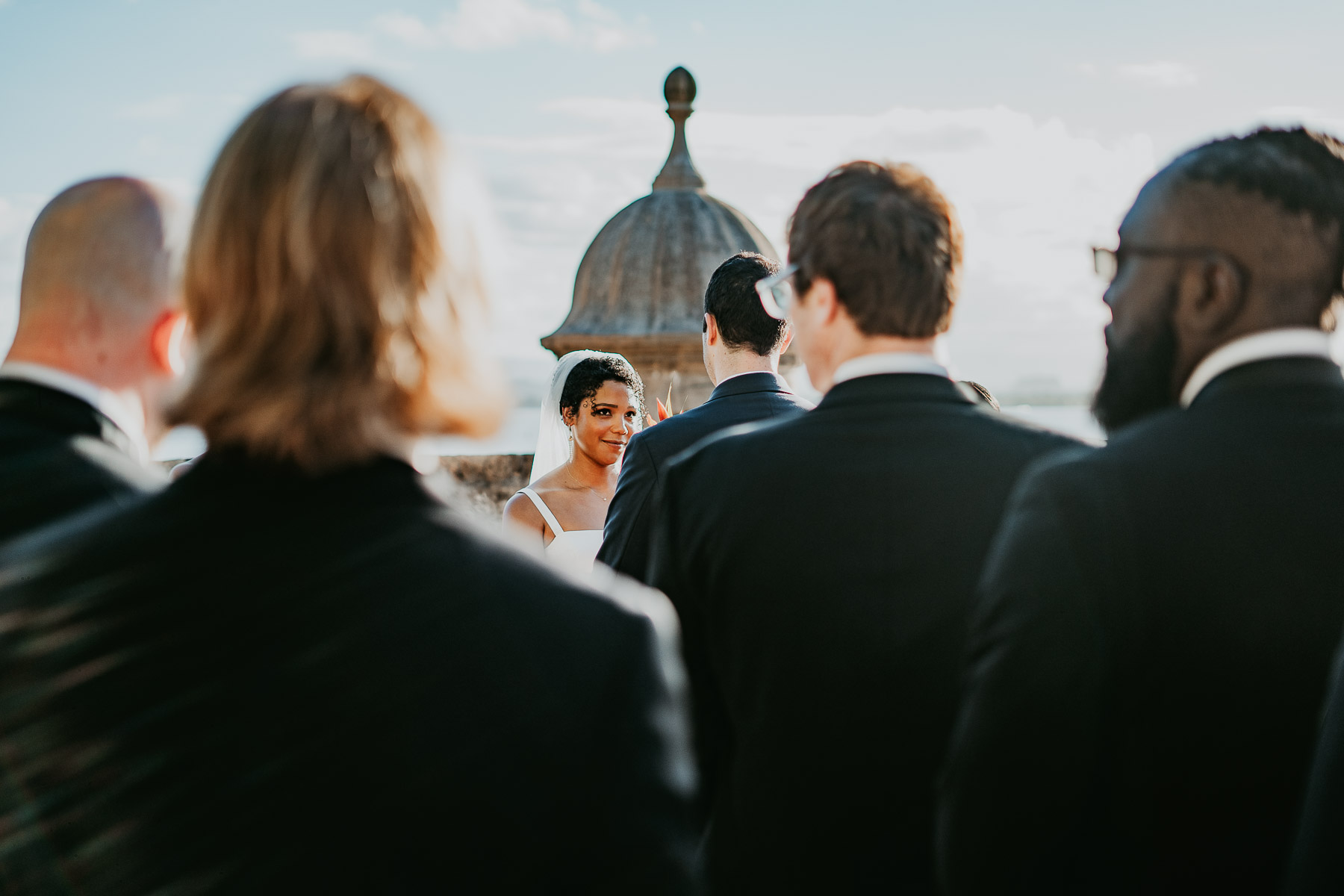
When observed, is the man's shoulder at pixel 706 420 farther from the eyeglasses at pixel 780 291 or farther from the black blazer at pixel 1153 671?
the black blazer at pixel 1153 671

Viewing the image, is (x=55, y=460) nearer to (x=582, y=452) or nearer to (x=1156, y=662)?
(x=1156, y=662)

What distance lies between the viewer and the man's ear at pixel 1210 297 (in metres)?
2.01

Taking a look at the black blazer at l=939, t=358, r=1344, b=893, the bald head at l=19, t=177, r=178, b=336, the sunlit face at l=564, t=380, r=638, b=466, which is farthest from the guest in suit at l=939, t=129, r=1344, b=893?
the sunlit face at l=564, t=380, r=638, b=466

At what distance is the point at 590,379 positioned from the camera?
5160 millimetres

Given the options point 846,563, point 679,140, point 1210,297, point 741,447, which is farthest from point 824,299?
point 679,140

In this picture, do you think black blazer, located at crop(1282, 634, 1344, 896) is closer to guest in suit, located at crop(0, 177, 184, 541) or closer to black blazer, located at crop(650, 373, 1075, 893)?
black blazer, located at crop(650, 373, 1075, 893)

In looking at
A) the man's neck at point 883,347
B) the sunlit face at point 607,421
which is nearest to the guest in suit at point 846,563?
the man's neck at point 883,347

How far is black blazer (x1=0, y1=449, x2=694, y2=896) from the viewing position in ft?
4.26

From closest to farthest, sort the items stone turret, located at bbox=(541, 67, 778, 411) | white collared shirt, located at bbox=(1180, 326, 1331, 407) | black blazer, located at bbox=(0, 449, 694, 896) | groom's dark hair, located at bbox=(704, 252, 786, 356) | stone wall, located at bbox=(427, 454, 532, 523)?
black blazer, located at bbox=(0, 449, 694, 896)
white collared shirt, located at bbox=(1180, 326, 1331, 407)
groom's dark hair, located at bbox=(704, 252, 786, 356)
stone wall, located at bbox=(427, 454, 532, 523)
stone turret, located at bbox=(541, 67, 778, 411)

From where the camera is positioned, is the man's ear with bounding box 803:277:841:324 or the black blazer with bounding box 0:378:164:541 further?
the man's ear with bounding box 803:277:841:324

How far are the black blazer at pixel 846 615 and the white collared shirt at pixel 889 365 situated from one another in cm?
2

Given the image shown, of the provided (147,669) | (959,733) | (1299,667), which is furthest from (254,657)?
(1299,667)

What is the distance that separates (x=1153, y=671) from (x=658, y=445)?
6.45 feet

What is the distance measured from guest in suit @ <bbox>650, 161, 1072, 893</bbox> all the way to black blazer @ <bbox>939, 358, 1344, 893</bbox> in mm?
177
